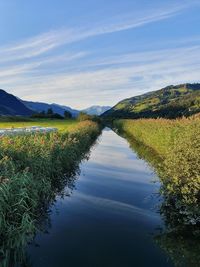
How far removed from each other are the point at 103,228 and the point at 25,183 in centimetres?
267

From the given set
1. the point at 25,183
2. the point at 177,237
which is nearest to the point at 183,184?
the point at 177,237

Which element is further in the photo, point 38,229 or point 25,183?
point 38,229

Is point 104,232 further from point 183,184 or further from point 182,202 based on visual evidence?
point 183,184

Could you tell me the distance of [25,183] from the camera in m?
10.1

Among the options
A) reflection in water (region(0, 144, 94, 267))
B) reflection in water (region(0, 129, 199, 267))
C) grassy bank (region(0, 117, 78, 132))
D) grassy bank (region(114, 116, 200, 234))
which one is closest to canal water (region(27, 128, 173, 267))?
reflection in water (region(0, 129, 199, 267))

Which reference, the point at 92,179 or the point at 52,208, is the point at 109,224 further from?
the point at 92,179

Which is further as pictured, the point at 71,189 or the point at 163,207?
the point at 71,189

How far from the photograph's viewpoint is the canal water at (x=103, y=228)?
9070mm

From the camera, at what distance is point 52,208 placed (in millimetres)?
13422

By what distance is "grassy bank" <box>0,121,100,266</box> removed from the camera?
8.17 m

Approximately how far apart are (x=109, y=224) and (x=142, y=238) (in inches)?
57.2

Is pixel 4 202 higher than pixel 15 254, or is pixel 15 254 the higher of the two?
pixel 4 202

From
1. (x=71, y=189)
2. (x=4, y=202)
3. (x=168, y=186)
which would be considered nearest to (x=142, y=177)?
(x=71, y=189)

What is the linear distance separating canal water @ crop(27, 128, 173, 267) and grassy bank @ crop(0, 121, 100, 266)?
2.07ft
